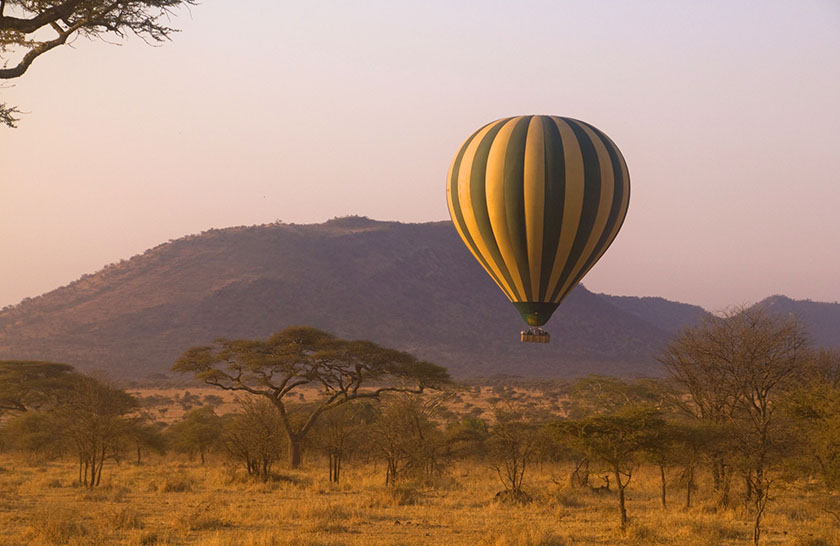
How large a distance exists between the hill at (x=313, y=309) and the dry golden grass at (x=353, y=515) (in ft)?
242

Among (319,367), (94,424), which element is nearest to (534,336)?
(94,424)

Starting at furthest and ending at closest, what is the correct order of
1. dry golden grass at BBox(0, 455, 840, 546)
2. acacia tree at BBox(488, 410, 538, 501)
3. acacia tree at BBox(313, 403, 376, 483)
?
1. acacia tree at BBox(313, 403, 376, 483)
2. acacia tree at BBox(488, 410, 538, 501)
3. dry golden grass at BBox(0, 455, 840, 546)

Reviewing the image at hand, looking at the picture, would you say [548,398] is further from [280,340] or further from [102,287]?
[102,287]

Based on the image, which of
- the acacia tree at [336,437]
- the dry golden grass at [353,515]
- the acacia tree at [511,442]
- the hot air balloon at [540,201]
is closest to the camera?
the dry golden grass at [353,515]

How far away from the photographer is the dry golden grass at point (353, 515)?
17750mm

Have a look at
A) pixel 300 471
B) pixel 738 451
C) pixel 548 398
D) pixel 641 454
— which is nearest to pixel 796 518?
pixel 738 451

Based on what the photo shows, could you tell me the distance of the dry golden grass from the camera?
17.8 meters

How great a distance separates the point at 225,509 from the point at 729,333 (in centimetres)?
1556

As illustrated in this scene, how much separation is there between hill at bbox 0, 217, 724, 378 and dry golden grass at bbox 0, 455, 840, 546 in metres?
73.9

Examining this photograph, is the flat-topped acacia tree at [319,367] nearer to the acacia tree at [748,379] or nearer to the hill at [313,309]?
the acacia tree at [748,379]

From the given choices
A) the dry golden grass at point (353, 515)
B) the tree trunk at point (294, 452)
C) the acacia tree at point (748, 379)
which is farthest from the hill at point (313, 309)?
the acacia tree at point (748, 379)

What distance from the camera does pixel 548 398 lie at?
7262 cm

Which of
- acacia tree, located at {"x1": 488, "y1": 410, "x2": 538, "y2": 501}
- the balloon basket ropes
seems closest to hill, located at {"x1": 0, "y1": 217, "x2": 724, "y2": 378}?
acacia tree, located at {"x1": 488, "y1": 410, "x2": 538, "y2": 501}

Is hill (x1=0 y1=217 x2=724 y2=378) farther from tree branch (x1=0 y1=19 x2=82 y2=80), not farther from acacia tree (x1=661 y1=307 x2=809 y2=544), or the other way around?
tree branch (x1=0 y1=19 x2=82 y2=80)
